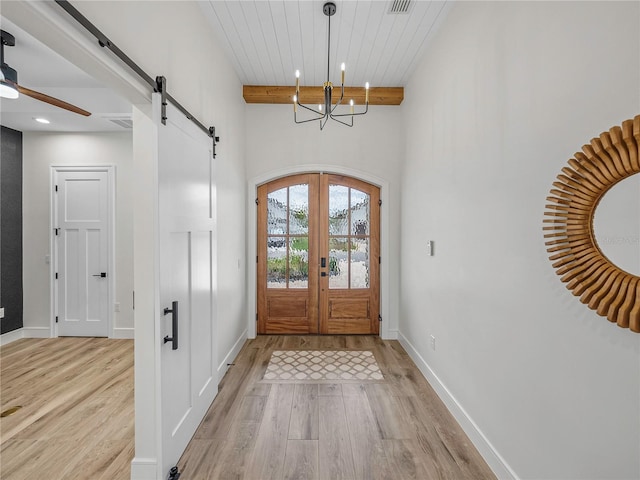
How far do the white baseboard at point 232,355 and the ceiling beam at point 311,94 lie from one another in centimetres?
300

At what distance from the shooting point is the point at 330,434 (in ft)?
7.32

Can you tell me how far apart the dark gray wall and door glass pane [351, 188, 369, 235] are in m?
4.54

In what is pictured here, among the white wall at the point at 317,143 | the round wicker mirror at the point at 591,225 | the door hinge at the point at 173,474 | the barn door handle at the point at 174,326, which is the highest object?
the white wall at the point at 317,143

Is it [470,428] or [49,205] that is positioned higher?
[49,205]

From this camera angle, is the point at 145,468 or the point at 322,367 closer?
the point at 145,468

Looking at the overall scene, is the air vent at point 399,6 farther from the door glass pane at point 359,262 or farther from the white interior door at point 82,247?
the white interior door at point 82,247

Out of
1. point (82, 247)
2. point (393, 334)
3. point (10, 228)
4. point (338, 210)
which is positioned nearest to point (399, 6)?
point (338, 210)

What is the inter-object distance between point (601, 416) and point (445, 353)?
148 centimetres

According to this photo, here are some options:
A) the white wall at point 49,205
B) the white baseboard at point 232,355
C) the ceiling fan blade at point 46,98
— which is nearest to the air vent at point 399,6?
the ceiling fan blade at point 46,98

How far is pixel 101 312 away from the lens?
4.34m

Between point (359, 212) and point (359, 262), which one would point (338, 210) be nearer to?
point (359, 212)

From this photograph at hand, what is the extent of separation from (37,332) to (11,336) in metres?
0.26

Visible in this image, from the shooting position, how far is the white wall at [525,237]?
116cm

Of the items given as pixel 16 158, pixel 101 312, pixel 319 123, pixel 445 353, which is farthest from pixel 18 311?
pixel 445 353
